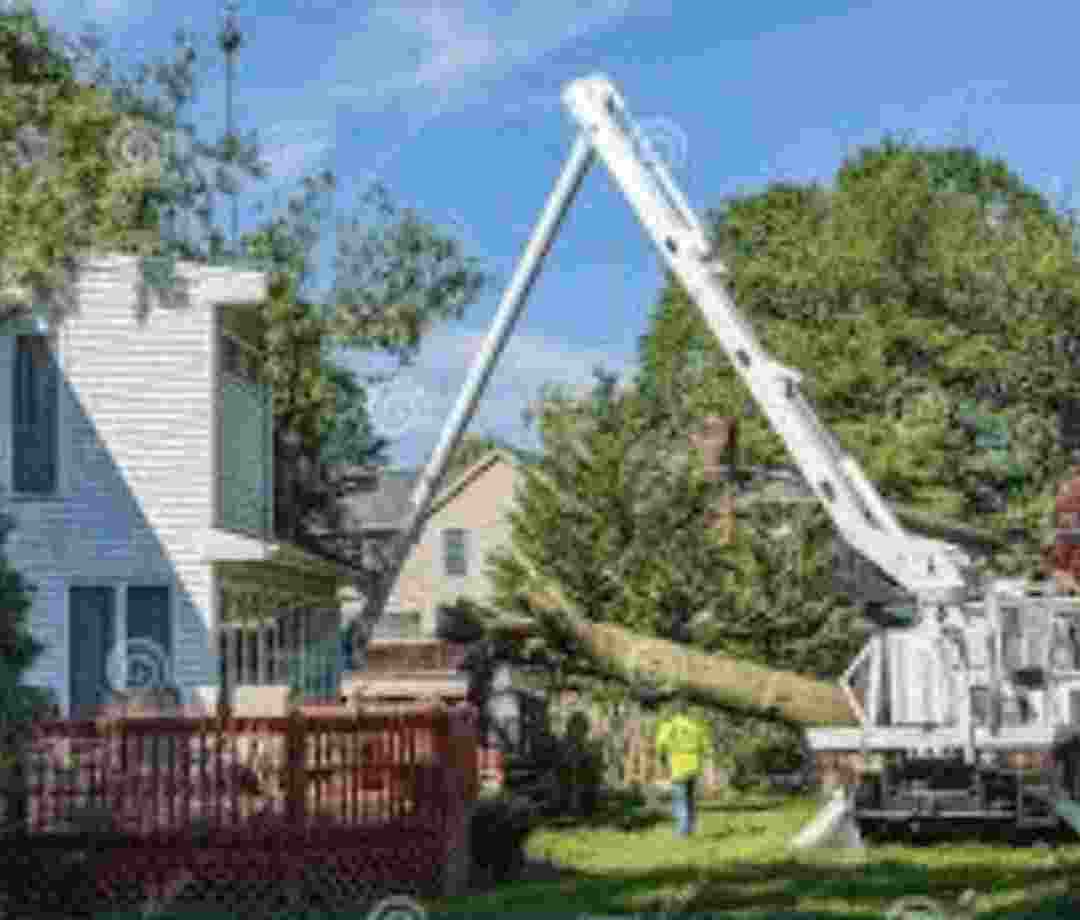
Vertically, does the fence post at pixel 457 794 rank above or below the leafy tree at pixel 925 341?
below

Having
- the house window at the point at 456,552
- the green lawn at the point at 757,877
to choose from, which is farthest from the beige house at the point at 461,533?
the green lawn at the point at 757,877

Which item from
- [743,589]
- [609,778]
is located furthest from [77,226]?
[743,589]

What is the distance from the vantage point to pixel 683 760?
25188 mm

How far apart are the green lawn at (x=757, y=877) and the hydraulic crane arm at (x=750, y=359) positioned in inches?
110

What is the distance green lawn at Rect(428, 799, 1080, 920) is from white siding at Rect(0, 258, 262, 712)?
207 inches

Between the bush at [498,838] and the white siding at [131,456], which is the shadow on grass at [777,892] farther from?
the white siding at [131,456]

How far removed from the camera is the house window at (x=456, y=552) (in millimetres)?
78188

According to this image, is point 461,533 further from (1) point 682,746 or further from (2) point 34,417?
(1) point 682,746

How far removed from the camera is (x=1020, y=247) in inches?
1948

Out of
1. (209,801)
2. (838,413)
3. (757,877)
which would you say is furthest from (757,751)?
(838,413)

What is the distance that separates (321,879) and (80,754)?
2.03 metres

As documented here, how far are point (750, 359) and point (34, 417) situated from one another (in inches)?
327

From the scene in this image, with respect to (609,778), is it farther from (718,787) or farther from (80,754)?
(80,754)

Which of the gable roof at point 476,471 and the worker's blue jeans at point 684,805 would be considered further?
the gable roof at point 476,471
